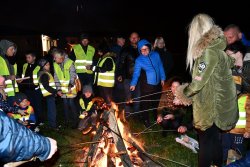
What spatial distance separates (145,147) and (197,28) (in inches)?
102

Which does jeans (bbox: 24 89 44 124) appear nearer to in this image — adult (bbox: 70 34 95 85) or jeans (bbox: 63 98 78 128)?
jeans (bbox: 63 98 78 128)

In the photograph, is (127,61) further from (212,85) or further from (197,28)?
(212,85)

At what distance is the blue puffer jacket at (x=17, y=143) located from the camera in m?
2.25

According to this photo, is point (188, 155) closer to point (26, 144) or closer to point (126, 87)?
point (126, 87)

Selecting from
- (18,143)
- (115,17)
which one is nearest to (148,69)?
(18,143)

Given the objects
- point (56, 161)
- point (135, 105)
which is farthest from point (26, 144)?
point (135, 105)

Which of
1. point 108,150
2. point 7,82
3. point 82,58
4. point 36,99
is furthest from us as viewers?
point 82,58

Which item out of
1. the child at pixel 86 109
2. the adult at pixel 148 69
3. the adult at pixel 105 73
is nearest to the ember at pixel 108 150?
the child at pixel 86 109

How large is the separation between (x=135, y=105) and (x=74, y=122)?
1.74 meters

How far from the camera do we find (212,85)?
13.0 ft

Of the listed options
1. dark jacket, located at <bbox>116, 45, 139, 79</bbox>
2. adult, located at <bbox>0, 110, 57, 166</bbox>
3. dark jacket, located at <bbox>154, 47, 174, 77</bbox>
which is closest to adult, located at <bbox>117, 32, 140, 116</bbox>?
dark jacket, located at <bbox>116, 45, 139, 79</bbox>

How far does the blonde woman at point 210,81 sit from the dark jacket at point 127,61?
369cm

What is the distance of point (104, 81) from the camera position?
25.6 ft

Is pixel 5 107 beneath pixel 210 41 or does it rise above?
beneath
